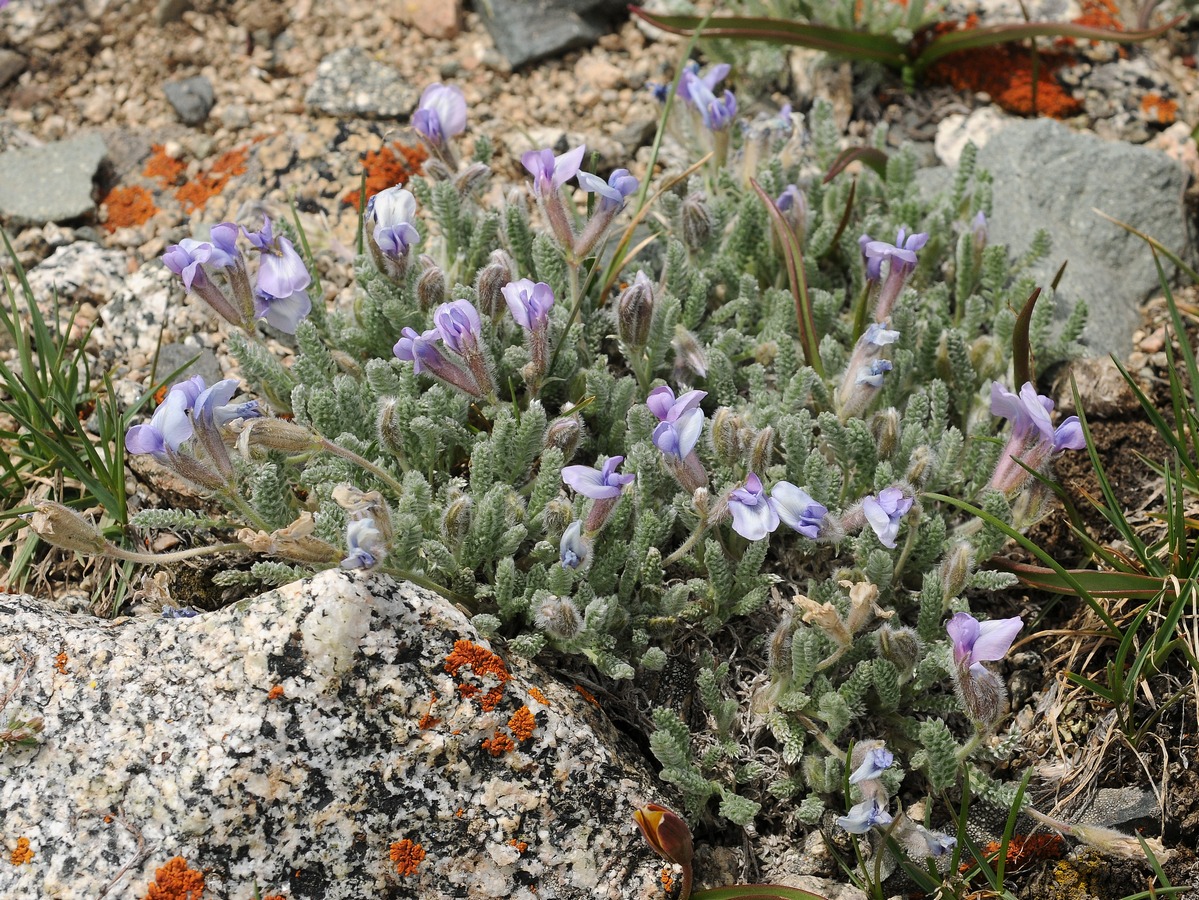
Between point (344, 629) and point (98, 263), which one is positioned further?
point (98, 263)

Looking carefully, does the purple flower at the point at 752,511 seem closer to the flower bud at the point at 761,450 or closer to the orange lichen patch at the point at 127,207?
the flower bud at the point at 761,450

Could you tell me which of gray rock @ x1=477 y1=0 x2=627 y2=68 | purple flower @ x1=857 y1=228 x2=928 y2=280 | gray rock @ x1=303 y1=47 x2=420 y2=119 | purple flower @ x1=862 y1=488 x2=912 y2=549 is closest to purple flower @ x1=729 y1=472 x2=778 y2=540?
purple flower @ x1=862 y1=488 x2=912 y2=549

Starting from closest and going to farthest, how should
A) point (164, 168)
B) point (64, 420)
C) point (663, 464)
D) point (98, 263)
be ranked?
point (663, 464)
point (64, 420)
point (98, 263)
point (164, 168)

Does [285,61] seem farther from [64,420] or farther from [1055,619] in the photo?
[1055,619]

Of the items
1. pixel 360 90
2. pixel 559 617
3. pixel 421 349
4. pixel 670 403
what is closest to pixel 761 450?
pixel 670 403

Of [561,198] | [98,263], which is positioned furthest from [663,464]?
[98,263]

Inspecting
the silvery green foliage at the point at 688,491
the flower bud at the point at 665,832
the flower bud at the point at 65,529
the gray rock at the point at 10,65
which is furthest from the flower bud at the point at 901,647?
the gray rock at the point at 10,65
